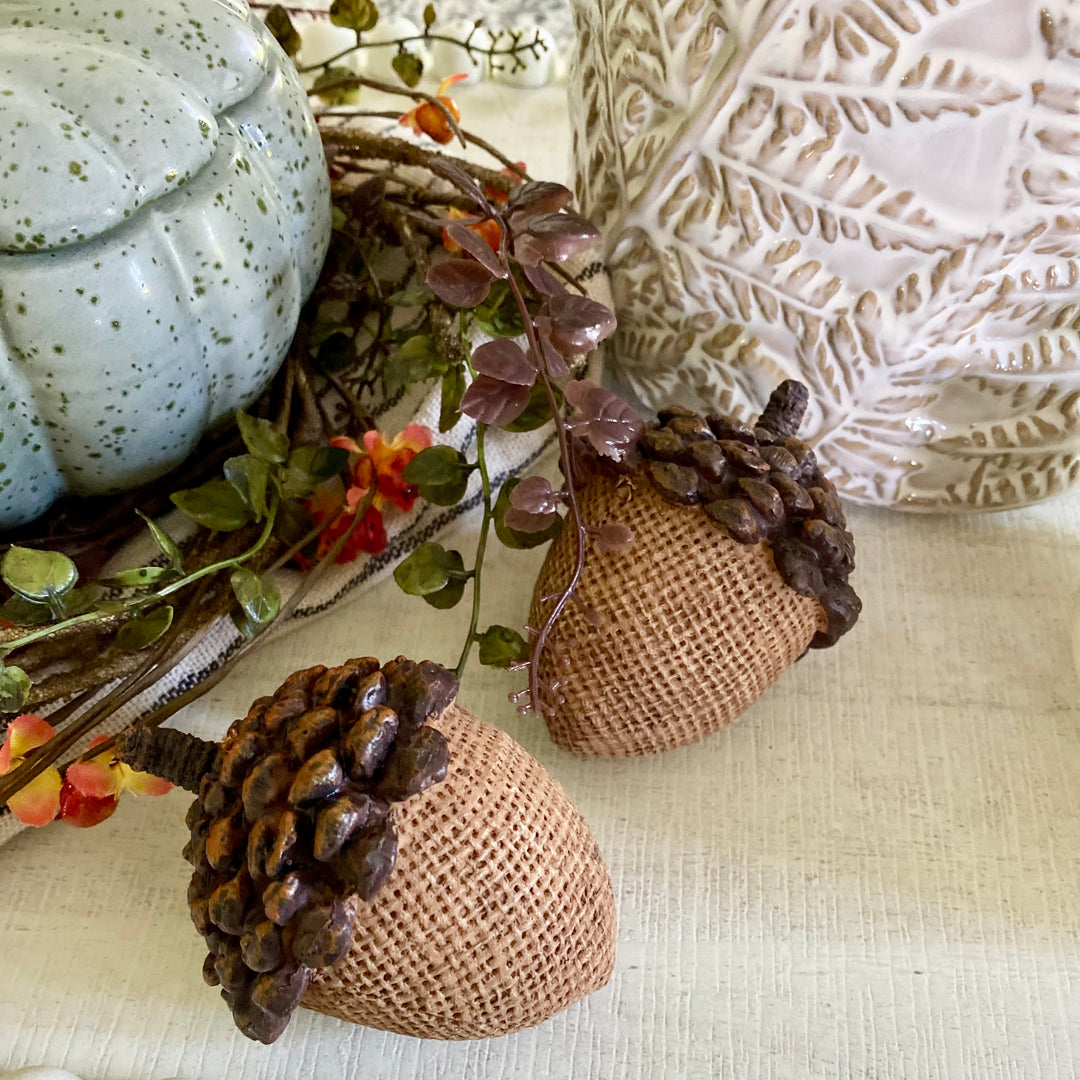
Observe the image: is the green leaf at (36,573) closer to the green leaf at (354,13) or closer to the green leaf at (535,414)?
the green leaf at (535,414)

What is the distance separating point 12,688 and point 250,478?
0.12 metres

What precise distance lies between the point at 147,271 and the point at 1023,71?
1.09ft

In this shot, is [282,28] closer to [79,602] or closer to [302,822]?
[79,602]

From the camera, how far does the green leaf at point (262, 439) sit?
0.43m

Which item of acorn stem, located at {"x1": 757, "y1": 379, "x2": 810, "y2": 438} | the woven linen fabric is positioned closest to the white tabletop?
the woven linen fabric

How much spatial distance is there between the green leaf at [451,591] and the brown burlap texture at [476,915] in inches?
3.2

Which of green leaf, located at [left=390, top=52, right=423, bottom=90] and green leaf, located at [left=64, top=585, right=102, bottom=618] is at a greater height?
green leaf, located at [left=390, top=52, right=423, bottom=90]

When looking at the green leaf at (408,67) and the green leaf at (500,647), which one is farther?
the green leaf at (408,67)

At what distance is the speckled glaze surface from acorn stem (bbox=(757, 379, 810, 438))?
220mm

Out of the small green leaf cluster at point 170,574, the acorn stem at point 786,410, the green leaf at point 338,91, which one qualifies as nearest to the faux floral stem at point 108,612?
the small green leaf cluster at point 170,574

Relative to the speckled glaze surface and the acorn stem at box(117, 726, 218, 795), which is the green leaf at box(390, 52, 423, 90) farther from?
the acorn stem at box(117, 726, 218, 795)

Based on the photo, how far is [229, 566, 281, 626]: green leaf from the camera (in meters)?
0.41

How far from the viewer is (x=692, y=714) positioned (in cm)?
42

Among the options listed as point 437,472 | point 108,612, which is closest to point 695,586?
point 437,472
